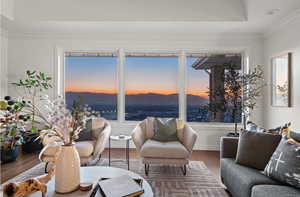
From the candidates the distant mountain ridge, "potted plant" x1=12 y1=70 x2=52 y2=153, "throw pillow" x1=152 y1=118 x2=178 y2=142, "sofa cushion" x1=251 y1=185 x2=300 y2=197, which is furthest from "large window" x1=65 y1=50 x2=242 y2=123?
"sofa cushion" x1=251 y1=185 x2=300 y2=197

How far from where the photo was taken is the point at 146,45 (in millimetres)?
4434

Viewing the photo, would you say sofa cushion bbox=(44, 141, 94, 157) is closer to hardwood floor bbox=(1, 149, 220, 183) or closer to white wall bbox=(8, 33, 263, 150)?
hardwood floor bbox=(1, 149, 220, 183)

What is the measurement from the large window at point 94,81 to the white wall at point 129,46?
31 cm

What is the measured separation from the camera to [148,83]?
465cm

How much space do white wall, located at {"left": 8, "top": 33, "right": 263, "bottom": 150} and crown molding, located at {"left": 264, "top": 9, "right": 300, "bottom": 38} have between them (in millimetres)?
290

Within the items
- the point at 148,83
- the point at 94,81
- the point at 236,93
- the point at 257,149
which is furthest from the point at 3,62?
the point at 257,149

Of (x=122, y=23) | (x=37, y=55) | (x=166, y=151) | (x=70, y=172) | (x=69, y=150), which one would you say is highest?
(x=122, y=23)

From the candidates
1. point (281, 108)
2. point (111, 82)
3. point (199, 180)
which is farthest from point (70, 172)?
point (281, 108)

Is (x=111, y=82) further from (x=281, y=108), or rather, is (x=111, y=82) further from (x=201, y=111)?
(x=281, y=108)

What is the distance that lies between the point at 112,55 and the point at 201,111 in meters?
2.46

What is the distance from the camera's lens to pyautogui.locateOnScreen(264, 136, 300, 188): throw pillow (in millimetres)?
1625

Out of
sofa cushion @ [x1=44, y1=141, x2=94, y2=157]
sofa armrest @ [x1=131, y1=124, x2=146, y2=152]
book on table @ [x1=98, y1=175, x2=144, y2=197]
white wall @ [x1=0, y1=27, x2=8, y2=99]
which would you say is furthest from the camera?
white wall @ [x1=0, y1=27, x2=8, y2=99]

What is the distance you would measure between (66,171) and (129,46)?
3.41m

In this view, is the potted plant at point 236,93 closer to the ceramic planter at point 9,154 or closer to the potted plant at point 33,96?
the potted plant at point 33,96
